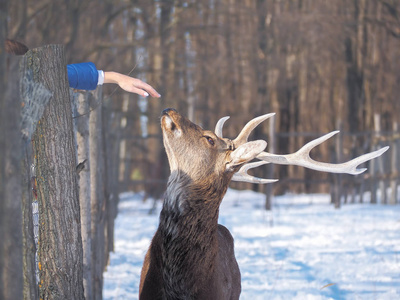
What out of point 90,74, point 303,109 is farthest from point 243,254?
point 303,109

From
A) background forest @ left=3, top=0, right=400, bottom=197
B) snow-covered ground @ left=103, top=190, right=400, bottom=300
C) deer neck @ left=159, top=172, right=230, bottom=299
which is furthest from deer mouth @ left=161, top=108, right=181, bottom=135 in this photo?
background forest @ left=3, top=0, right=400, bottom=197

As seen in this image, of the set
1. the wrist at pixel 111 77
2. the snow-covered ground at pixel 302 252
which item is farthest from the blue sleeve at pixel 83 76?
the snow-covered ground at pixel 302 252

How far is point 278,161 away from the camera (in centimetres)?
375

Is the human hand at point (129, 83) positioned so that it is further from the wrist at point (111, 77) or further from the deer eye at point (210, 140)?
the deer eye at point (210, 140)

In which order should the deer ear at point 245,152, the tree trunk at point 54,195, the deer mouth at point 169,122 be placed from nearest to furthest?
the tree trunk at point 54,195 < the deer ear at point 245,152 < the deer mouth at point 169,122

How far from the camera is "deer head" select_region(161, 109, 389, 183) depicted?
143 inches

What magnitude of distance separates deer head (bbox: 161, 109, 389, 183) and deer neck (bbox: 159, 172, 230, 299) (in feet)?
0.63

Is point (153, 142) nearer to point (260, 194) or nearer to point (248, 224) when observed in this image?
point (260, 194)

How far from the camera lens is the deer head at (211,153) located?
362cm

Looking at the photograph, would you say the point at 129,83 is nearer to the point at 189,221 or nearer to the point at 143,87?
the point at 143,87

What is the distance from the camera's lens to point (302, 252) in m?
7.64

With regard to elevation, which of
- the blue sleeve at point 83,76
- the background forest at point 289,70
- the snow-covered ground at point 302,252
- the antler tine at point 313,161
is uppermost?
the background forest at point 289,70

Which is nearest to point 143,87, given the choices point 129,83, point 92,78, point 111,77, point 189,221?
point 129,83

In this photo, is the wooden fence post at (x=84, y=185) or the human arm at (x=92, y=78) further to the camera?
the wooden fence post at (x=84, y=185)
